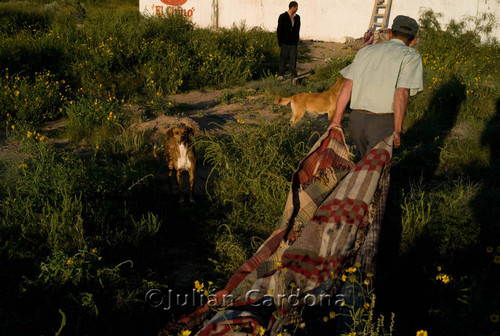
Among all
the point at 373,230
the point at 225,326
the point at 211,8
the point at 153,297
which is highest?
the point at 211,8

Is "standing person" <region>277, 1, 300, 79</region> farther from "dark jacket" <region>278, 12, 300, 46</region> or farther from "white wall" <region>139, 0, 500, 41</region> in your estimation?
"white wall" <region>139, 0, 500, 41</region>

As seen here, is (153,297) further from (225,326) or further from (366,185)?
(366,185)

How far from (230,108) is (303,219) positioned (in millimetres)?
6298

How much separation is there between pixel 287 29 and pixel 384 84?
8241 millimetres

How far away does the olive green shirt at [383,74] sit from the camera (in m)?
3.45

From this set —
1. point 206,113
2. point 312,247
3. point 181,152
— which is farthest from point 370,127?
point 206,113

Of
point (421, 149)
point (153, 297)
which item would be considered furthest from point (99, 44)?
point (153, 297)

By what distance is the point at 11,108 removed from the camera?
294 inches

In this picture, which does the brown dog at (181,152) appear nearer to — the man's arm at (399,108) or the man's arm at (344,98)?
the man's arm at (344,98)

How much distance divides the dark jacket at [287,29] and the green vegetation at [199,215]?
11.8 feet

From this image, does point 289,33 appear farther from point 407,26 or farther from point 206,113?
point 407,26

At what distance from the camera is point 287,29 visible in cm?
1120

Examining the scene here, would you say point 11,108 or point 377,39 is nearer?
point 11,108

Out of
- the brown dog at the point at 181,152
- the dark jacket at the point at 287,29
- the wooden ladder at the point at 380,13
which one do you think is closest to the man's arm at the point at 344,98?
the brown dog at the point at 181,152
